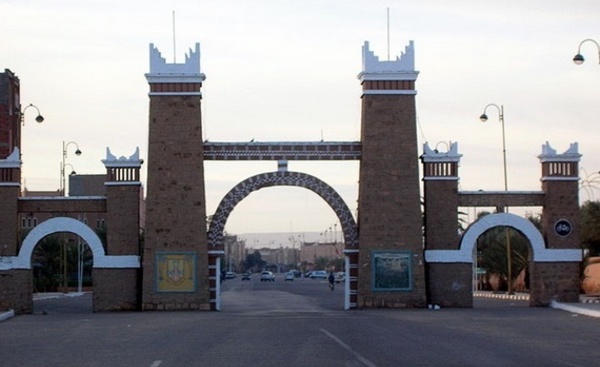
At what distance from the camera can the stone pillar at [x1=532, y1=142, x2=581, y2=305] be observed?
146 ft

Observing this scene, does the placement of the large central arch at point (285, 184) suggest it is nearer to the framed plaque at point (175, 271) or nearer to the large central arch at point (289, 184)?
the large central arch at point (289, 184)

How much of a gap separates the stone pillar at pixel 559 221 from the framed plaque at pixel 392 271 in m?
5.19

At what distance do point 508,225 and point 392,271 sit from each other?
201 inches

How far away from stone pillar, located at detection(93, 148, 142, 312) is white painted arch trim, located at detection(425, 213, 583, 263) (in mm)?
11745

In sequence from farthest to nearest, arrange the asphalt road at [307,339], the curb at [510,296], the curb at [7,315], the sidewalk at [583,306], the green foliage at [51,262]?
1. the green foliage at [51,262]
2. the curb at [510,296]
3. the curb at [7,315]
4. the sidewalk at [583,306]
5. the asphalt road at [307,339]

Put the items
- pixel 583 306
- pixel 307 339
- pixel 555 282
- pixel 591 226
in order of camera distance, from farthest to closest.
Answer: pixel 591 226
pixel 555 282
pixel 583 306
pixel 307 339

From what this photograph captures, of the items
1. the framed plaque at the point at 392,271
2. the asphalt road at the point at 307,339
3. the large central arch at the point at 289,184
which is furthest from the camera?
the large central arch at the point at 289,184

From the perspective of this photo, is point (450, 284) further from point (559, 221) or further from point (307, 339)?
point (307, 339)

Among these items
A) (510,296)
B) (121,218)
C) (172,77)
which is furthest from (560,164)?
(121,218)

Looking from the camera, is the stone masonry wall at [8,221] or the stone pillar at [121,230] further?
the stone masonry wall at [8,221]

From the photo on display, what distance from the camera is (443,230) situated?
4431cm

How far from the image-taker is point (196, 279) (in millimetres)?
43844

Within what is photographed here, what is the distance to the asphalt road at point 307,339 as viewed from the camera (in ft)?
68.2

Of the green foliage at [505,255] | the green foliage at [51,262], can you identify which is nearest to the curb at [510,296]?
the green foliage at [505,255]
